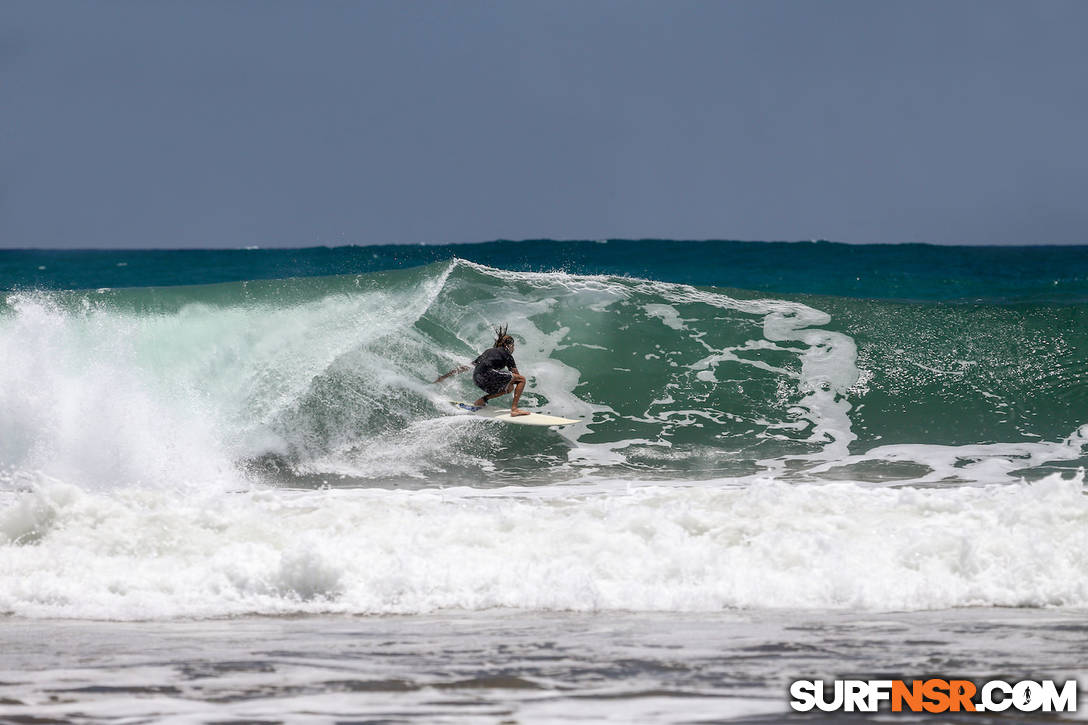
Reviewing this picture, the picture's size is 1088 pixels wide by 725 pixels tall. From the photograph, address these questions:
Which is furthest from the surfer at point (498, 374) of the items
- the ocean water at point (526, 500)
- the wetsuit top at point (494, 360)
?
the ocean water at point (526, 500)

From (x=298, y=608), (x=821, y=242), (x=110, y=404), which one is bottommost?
(x=298, y=608)

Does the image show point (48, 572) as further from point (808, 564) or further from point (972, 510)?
point (972, 510)

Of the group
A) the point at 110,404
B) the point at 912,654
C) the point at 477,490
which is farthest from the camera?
the point at 110,404

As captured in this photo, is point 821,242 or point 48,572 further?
point 821,242

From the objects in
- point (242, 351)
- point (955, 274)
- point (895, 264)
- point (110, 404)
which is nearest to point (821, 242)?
point (895, 264)

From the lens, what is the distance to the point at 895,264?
35.0m

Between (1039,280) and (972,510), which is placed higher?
(1039,280)

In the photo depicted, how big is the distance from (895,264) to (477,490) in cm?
2764

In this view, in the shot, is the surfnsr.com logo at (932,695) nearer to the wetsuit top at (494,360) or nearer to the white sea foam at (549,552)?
the white sea foam at (549,552)

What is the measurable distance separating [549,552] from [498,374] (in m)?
5.03

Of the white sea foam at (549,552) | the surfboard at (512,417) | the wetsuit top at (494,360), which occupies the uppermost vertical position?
the wetsuit top at (494,360)

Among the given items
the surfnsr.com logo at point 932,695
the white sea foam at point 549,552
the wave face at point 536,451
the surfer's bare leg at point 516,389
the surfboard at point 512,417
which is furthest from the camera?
the surfer's bare leg at point 516,389

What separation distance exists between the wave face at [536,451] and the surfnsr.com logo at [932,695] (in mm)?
1920

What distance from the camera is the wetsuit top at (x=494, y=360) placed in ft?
41.5
